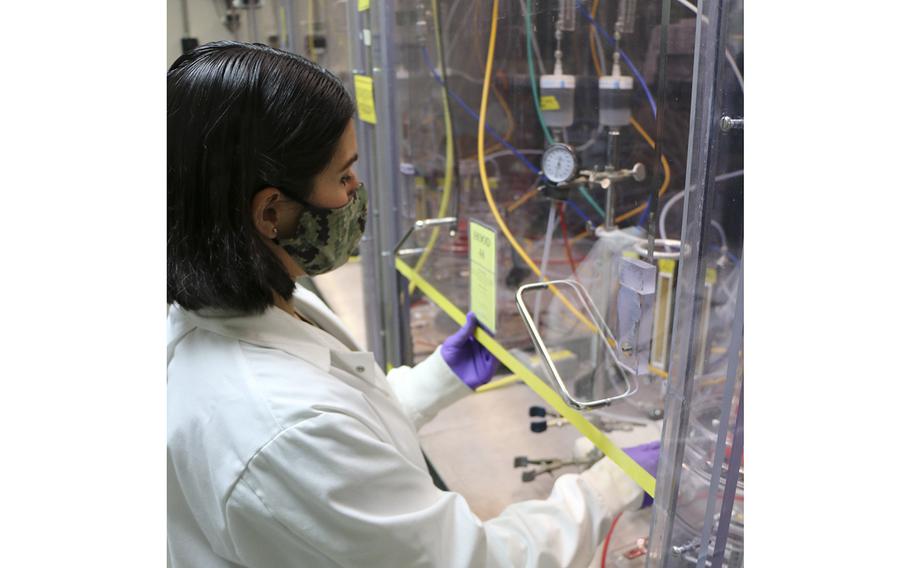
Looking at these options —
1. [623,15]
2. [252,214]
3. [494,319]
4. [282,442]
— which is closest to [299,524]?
[282,442]

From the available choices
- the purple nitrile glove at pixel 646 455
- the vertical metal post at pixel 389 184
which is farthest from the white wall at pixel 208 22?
the purple nitrile glove at pixel 646 455

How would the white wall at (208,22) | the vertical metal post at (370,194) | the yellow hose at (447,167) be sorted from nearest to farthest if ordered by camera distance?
the yellow hose at (447,167) < the vertical metal post at (370,194) < the white wall at (208,22)

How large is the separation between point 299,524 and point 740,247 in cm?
57

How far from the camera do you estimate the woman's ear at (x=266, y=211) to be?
0.83 meters

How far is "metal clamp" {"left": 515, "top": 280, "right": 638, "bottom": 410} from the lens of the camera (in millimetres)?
1035

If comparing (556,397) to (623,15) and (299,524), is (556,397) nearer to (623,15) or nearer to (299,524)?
(299,524)

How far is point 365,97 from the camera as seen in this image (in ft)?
6.31

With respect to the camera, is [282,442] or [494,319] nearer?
[282,442]

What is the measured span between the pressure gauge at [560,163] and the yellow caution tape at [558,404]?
1.15 ft

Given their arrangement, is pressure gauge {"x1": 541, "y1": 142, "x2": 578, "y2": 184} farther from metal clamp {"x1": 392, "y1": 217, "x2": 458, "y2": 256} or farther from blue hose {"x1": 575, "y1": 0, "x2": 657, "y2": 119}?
metal clamp {"x1": 392, "y1": 217, "x2": 458, "y2": 256}

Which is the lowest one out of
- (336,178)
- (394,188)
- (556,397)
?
(556,397)

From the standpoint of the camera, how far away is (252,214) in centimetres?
83

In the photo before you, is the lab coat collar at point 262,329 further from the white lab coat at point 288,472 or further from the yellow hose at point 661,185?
the yellow hose at point 661,185

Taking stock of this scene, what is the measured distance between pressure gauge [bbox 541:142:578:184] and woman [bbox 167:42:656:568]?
46 centimetres
